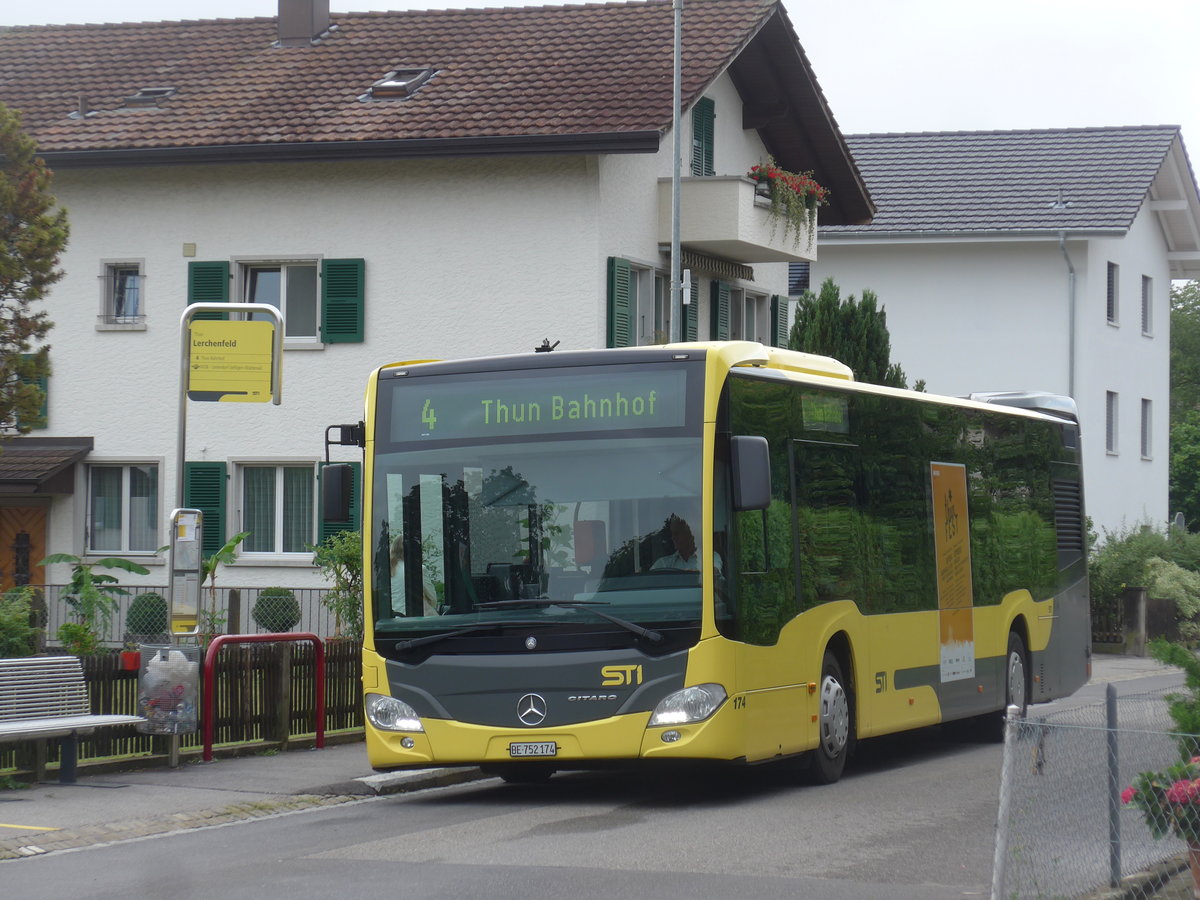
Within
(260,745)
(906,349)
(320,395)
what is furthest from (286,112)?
(906,349)

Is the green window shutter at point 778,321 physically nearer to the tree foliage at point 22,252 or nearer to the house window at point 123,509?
the house window at point 123,509

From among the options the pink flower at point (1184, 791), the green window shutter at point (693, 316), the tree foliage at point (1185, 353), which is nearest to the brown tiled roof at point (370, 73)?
the green window shutter at point (693, 316)

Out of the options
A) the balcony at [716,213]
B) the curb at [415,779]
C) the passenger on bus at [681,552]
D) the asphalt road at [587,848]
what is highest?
the balcony at [716,213]

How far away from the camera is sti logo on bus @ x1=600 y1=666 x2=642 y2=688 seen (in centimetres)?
1195

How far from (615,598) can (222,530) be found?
16.7m

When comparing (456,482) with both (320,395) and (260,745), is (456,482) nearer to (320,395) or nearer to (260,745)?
(260,745)

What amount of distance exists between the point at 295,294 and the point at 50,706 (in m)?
15.3

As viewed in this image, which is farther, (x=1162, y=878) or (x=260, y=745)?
(x=260, y=745)

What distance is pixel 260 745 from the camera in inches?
612

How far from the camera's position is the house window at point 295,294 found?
28.1m

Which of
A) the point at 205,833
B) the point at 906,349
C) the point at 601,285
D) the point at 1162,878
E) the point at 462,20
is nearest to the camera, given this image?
the point at 1162,878

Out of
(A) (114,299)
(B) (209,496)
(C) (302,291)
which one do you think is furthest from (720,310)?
(A) (114,299)

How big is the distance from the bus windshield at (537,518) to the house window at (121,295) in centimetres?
1694

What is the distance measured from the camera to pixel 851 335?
30219 mm
